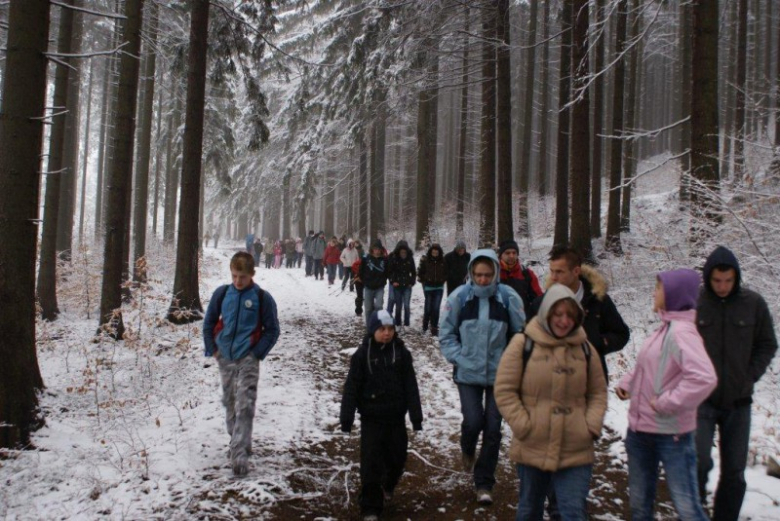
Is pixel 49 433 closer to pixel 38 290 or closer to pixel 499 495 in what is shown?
pixel 499 495

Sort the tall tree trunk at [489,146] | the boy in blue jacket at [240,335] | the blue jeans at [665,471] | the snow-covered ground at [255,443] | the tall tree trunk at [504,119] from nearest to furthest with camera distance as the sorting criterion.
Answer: the blue jeans at [665,471] → the snow-covered ground at [255,443] → the boy in blue jacket at [240,335] → the tall tree trunk at [504,119] → the tall tree trunk at [489,146]

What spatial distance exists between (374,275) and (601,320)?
7.53 metres

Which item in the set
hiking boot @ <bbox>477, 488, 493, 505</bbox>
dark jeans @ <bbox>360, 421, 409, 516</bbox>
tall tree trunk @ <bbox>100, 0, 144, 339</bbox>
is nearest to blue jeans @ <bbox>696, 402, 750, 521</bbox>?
hiking boot @ <bbox>477, 488, 493, 505</bbox>

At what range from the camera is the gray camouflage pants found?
4.59m

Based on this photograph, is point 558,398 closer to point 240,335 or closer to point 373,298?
point 240,335

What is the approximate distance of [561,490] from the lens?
118 inches

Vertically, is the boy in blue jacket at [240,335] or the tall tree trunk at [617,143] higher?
the tall tree trunk at [617,143]

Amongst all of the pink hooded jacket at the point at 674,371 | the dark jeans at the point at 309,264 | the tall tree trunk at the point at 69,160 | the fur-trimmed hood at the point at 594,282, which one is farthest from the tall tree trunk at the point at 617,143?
the tall tree trunk at the point at 69,160

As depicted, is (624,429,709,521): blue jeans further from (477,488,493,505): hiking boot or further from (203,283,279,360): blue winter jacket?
(203,283,279,360): blue winter jacket

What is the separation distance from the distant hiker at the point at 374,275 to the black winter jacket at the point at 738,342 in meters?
7.91

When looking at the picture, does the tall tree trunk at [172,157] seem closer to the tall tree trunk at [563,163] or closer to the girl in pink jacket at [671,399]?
the tall tree trunk at [563,163]

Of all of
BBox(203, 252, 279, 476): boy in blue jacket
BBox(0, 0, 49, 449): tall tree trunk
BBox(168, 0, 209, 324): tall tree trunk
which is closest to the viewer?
BBox(203, 252, 279, 476): boy in blue jacket

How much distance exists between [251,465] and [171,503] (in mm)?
841

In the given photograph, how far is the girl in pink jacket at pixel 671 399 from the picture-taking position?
115 inches
